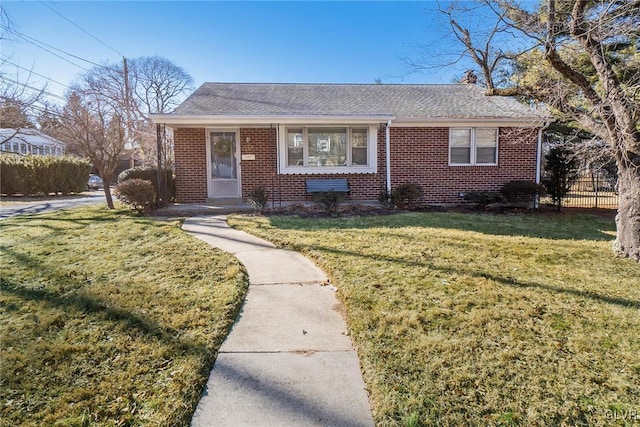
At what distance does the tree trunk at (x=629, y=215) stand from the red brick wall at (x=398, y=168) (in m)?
5.83

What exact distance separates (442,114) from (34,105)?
13018 millimetres

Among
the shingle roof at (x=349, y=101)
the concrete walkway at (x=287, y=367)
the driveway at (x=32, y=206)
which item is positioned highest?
the shingle roof at (x=349, y=101)

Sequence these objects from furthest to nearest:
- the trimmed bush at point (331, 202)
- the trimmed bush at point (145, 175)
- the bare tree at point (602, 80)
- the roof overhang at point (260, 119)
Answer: the trimmed bush at point (145, 175) → the roof overhang at point (260, 119) → the trimmed bush at point (331, 202) → the bare tree at point (602, 80)

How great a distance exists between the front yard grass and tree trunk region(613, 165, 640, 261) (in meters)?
0.30

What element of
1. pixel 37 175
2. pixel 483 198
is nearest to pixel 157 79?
pixel 37 175

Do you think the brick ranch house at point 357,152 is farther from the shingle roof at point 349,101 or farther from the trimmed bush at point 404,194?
the trimmed bush at point 404,194

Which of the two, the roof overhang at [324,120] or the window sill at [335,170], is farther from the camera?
the window sill at [335,170]

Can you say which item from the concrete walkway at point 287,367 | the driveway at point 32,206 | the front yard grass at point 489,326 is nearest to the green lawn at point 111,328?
the concrete walkway at point 287,367

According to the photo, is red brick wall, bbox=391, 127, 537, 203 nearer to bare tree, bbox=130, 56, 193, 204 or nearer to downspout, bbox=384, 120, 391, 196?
downspout, bbox=384, 120, 391, 196

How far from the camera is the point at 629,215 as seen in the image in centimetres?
559

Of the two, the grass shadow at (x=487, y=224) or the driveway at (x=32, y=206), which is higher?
the driveway at (x=32, y=206)

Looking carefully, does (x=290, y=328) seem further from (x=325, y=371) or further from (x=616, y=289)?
(x=616, y=289)

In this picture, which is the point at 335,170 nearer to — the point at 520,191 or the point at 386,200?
the point at 386,200

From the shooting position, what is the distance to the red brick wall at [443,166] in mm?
11734
